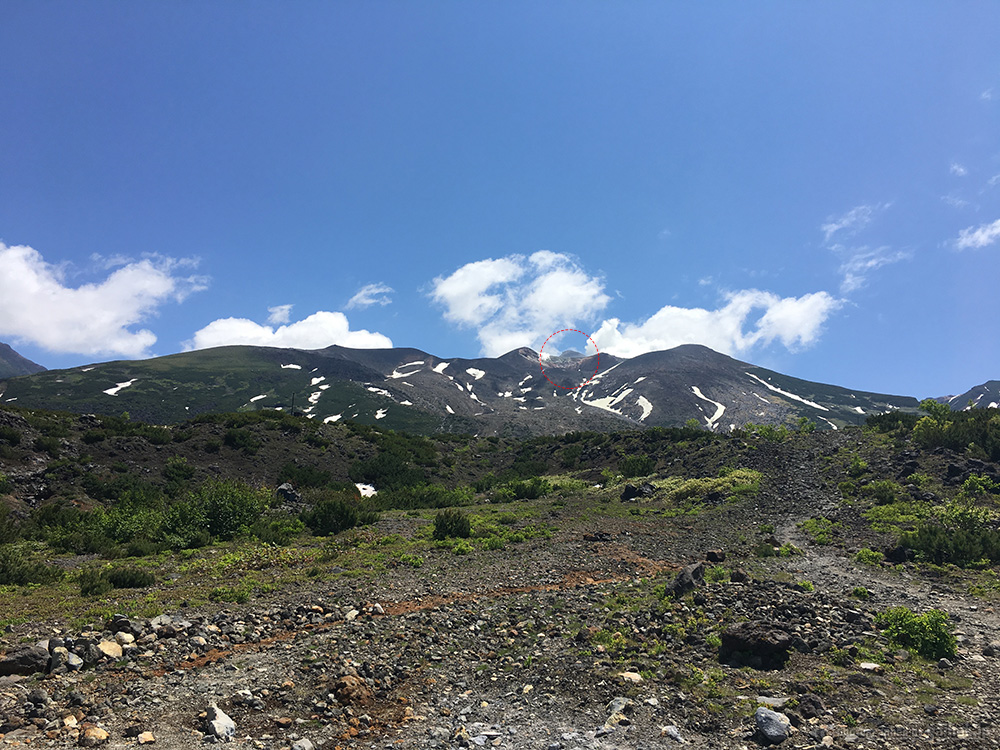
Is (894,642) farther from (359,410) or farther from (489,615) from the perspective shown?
(359,410)

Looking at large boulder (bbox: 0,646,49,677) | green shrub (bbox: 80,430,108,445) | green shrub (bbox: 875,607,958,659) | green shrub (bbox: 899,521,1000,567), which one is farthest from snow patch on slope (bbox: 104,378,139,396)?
green shrub (bbox: 875,607,958,659)

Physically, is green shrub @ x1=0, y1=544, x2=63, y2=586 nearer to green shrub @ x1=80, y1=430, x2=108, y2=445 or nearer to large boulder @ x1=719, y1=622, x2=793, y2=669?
large boulder @ x1=719, y1=622, x2=793, y2=669

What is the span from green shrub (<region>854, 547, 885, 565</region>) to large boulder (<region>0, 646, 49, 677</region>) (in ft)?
68.8

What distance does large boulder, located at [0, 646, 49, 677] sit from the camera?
695 cm

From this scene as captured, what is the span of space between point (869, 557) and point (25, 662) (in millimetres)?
21501

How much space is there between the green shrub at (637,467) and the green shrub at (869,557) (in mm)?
23981

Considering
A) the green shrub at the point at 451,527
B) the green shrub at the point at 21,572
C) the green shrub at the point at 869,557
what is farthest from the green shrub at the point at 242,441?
the green shrub at the point at 869,557

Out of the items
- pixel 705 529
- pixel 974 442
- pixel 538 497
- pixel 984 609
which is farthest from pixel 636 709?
pixel 974 442

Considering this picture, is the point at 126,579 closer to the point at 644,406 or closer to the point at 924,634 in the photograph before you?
the point at 924,634

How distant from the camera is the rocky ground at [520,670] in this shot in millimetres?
6332

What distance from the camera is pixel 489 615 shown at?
11531 millimetres

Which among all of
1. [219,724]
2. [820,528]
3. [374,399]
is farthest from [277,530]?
[374,399]

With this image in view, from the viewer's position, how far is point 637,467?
41.7 m

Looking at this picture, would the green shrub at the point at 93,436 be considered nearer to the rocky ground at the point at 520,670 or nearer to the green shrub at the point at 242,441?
the green shrub at the point at 242,441
